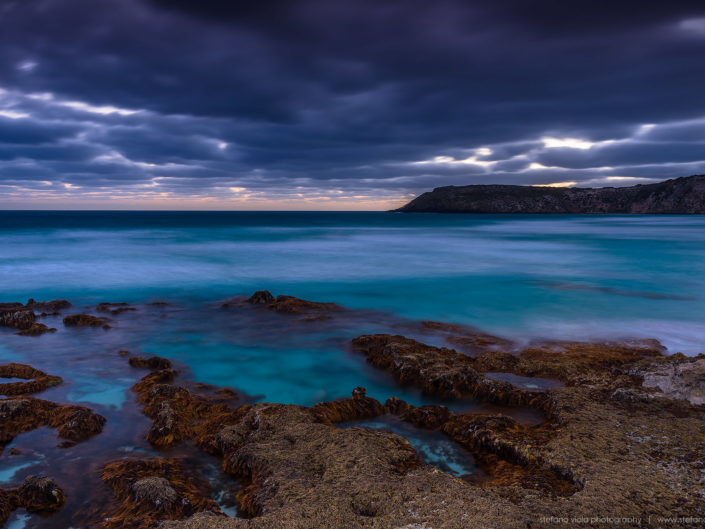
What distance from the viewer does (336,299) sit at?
1458cm

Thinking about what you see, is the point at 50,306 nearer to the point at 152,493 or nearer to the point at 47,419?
the point at 47,419

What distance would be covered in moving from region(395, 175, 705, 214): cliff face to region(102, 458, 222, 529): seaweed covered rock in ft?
453

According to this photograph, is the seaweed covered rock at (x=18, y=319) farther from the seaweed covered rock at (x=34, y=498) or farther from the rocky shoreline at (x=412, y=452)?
the seaweed covered rock at (x=34, y=498)

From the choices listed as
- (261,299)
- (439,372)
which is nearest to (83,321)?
(261,299)

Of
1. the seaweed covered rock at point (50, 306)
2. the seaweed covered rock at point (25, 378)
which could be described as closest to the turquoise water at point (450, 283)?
the seaweed covered rock at point (50, 306)

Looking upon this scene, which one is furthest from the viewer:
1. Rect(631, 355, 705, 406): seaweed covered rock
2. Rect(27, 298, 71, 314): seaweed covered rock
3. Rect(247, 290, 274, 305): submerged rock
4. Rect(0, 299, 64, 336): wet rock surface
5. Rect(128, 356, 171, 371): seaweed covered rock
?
Rect(247, 290, 274, 305): submerged rock

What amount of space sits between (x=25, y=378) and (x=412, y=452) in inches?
264

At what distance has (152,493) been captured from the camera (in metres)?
3.71

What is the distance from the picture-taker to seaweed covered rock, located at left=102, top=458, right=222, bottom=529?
354 cm

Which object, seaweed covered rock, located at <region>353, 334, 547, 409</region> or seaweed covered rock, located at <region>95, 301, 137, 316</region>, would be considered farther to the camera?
seaweed covered rock, located at <region>95, 301, 137, 316</region>

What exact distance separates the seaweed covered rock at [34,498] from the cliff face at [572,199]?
456 feet

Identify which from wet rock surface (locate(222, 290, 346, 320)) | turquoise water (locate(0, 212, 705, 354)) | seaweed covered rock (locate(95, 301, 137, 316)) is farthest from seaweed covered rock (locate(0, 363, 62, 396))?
turquoise water (locate(0, 212, 705, 354))

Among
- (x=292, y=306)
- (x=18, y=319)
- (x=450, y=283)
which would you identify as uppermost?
(x=18, y=319)

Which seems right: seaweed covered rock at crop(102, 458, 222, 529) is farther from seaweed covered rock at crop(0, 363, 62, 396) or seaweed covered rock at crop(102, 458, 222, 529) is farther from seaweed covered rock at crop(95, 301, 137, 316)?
seaweed covered rock at crop(95, 301, 137, 316)
